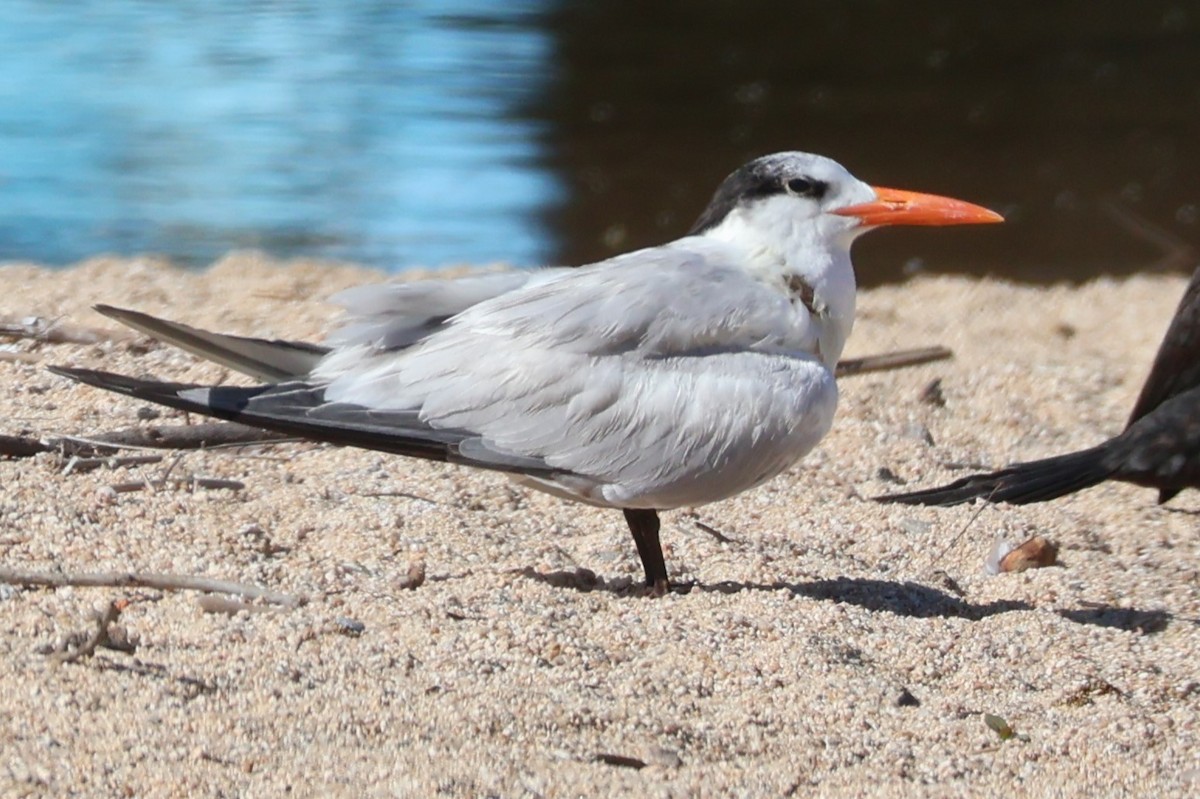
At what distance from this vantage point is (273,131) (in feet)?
26.3

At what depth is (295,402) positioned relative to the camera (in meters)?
2.80

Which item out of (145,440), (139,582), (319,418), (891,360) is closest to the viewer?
(139,582)

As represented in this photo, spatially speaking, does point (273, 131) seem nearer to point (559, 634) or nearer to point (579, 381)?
point (579, 381)

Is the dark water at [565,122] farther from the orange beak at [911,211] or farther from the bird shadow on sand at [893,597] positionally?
the bird shadow on sand at [893,597]

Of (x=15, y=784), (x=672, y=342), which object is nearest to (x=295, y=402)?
(x=672, y=342)

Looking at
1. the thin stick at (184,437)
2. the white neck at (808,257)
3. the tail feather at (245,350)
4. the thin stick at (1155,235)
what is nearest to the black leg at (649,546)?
the white neck at (808,257)

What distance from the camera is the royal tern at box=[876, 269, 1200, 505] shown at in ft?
11.9

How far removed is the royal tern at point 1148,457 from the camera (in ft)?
11.9

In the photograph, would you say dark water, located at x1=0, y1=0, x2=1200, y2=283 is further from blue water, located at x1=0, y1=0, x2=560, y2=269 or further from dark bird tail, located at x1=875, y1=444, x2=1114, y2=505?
dark bird tail, located at x1=875, y1=444, x2=1114, y2=505

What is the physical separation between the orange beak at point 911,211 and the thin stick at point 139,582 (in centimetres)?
121

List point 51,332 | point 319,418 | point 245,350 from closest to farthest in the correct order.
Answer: point 319,418 < point 245,350 < point 51,332

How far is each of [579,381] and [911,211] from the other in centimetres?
71

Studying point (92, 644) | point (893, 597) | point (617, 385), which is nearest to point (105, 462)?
point (92, 644)

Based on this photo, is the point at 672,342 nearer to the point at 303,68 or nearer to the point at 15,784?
the point at 15,784
